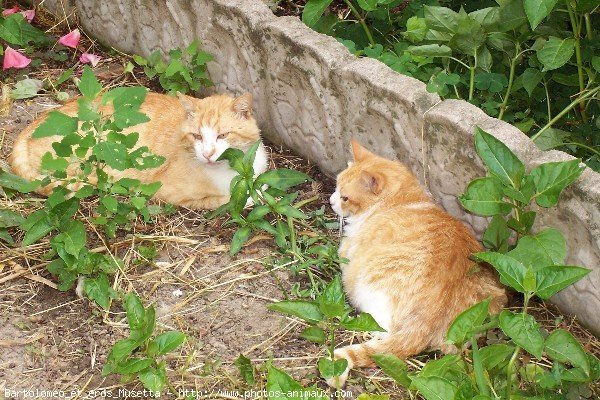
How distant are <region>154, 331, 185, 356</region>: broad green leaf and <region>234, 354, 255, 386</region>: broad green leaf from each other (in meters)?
0.27

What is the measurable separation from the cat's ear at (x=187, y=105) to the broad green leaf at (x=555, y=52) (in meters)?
1.64

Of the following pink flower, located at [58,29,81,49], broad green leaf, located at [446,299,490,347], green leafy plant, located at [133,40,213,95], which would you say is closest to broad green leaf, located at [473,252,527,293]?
broad green leaf, located at [446,299,490,347]

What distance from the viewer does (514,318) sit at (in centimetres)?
283

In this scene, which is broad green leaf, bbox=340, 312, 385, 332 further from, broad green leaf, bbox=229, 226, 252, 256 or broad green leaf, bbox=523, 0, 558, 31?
broad green leaf, bbox=523, 0, 558, 31

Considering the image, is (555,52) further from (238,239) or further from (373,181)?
(238,239)

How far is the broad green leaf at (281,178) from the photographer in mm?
3924

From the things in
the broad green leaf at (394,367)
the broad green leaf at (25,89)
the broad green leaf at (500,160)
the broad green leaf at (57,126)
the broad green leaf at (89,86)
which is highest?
the broad green leaf at (500,160)

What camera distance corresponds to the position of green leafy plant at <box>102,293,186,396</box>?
2975 millimetres

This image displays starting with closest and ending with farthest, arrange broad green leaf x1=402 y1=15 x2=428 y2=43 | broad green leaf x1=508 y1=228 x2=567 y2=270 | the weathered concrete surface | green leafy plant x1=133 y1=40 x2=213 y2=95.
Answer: broad green leaf x1=508 y1=228 x2=567 y2=270, the weathered concrete surface, broad green leaf x1=402 y1=15 x2=428 y2=43, green leafy plant x1=133 y1=40 x2=213 y2=95

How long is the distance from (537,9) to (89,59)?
2.98m

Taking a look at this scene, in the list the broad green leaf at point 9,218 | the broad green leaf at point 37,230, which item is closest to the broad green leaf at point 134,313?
the broad green leaf at point 37,230

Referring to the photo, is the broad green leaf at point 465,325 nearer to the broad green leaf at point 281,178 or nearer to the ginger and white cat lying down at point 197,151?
the broad green leaf at point 281,178

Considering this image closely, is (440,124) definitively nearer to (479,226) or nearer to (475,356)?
(479,226)

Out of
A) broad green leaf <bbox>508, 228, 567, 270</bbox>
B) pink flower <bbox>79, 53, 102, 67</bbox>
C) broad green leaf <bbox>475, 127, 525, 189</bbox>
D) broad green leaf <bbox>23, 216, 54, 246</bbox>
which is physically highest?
broad green leaf <bbox>475, 127, 525, 189</bbox>
